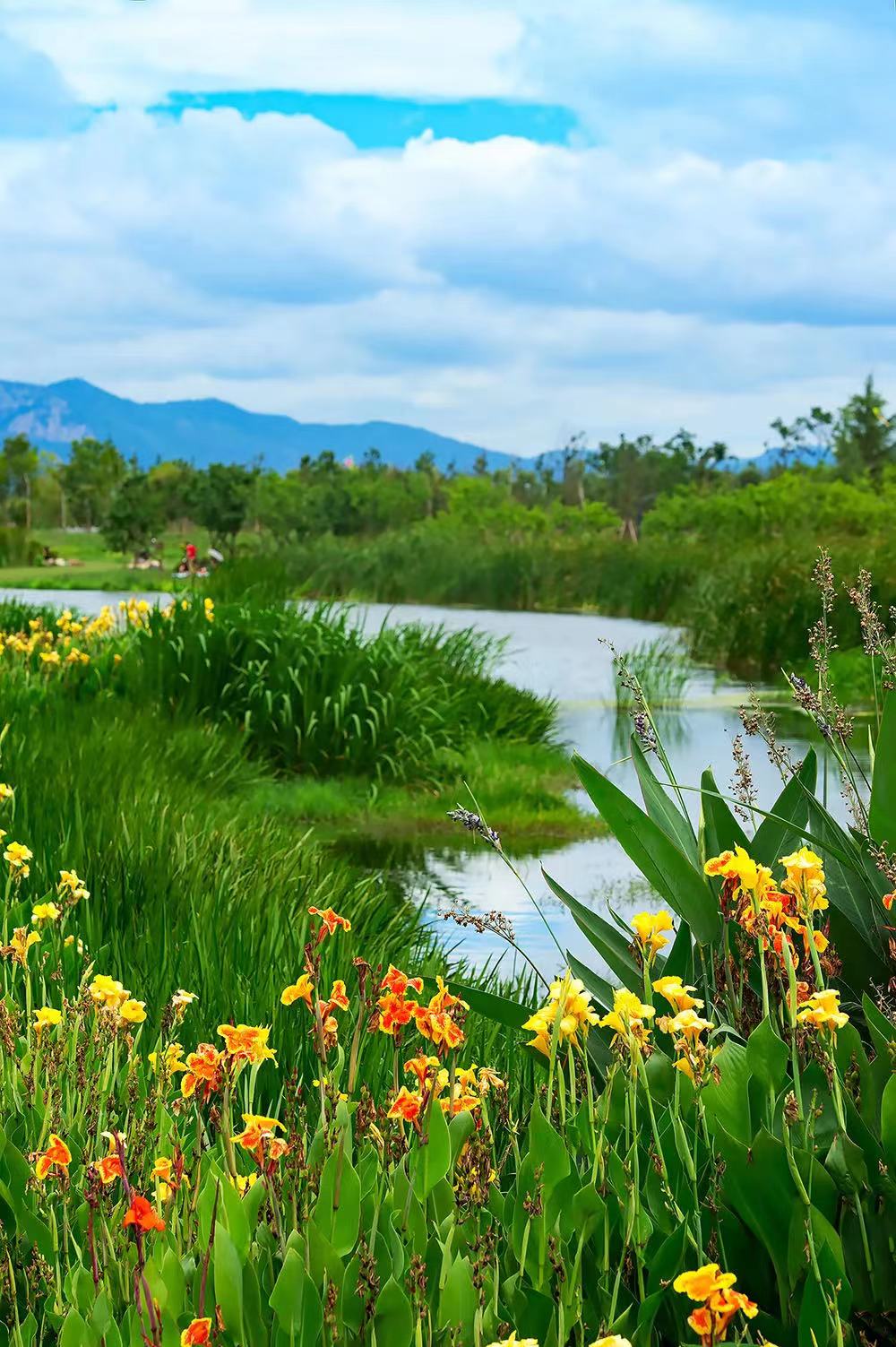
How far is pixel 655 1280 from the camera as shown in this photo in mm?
1755

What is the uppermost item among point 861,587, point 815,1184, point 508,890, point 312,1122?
point 861,587

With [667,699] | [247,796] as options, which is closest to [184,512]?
[667,699]

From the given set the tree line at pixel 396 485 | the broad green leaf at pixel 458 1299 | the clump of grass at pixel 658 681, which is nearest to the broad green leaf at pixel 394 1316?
the broad green leaf at pixel 458 1299

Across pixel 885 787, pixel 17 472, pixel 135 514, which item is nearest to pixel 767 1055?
pixel 885 787

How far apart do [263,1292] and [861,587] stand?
5.24 ft

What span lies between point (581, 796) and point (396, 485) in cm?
4923

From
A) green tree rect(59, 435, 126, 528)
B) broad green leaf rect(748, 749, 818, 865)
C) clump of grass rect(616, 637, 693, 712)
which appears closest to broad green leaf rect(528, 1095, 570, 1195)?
broad green leaf rect(748, 749, 818, 865)

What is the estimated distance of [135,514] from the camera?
4916 centimetres

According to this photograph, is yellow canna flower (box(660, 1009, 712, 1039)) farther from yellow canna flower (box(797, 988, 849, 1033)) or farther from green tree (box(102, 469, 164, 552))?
green tree (box(102, 469, 164, 552))

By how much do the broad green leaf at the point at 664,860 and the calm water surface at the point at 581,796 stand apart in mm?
257

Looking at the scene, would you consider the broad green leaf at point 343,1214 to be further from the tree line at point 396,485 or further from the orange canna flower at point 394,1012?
the tree line at point 396,485

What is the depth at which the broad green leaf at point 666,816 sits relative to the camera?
2666 millimetres

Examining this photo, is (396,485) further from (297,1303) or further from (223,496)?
(297,1303)

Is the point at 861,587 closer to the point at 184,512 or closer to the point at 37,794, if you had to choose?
the point at 37,794
